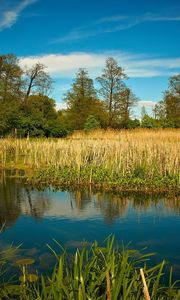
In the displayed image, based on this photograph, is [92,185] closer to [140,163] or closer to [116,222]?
[140,163]

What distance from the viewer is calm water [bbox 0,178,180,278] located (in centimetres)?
603

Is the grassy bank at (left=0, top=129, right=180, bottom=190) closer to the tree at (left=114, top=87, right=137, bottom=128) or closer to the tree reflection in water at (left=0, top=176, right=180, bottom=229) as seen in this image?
the tree reflection in water at (left=0, top=176, right=180, bottom=229)

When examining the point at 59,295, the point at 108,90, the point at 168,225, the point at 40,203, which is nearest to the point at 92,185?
the point at 40,203

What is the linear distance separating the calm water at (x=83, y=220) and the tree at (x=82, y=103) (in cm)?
2546

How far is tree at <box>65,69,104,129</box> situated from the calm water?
25.5 m

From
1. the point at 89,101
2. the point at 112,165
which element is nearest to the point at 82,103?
the point at 89,101

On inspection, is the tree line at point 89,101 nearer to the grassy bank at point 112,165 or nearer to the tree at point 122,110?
the tree at point 122,110

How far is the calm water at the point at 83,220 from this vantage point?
6.03 meters

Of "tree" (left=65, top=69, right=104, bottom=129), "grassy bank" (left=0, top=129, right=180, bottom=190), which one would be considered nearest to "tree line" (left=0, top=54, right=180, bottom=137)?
"tree" (left=65, top=69, right=104, bottom=129)

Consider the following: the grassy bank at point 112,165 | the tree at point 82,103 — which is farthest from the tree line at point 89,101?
the grassy bank at point 112,165

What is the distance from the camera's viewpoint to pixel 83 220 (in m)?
7.63

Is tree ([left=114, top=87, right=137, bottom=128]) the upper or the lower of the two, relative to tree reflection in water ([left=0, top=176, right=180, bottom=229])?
upper

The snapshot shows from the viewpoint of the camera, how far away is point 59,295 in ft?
9.94

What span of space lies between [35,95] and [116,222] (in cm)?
3080
